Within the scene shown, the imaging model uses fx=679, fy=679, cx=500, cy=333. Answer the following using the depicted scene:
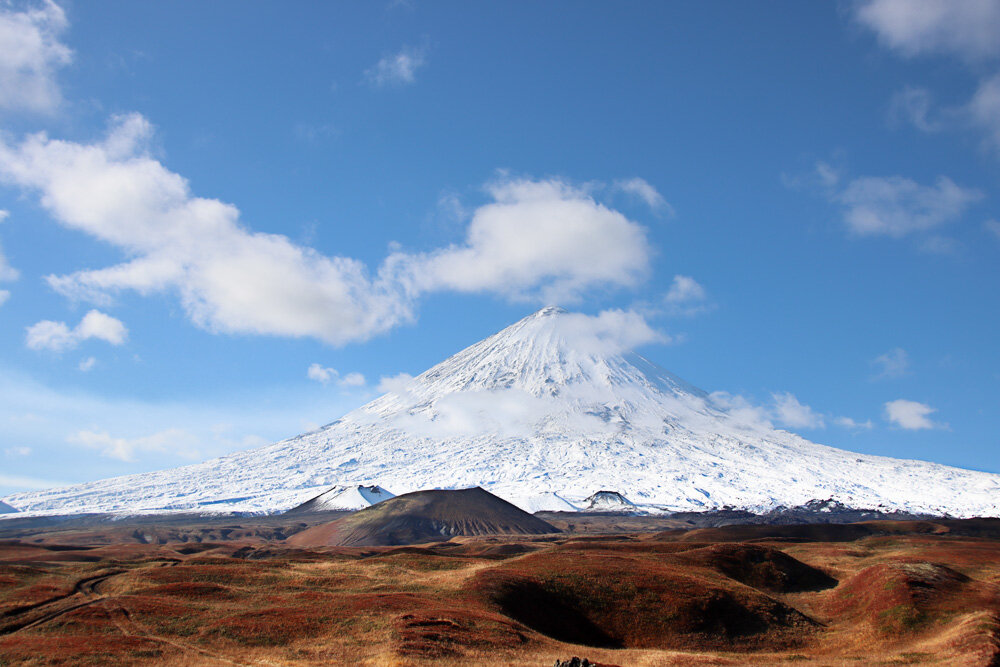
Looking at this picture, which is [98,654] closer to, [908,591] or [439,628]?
[439,628]

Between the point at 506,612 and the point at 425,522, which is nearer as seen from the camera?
the point at 506,612

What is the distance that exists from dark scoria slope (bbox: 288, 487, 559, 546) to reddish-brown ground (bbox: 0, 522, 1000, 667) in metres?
66.8

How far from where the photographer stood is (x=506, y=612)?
40562 millimetres

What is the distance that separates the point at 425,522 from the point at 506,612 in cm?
9622

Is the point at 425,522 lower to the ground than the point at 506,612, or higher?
higher

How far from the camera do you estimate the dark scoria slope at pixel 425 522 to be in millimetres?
124875

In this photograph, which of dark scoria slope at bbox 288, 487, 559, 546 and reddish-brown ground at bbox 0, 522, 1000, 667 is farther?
dark scoria slope at bbox 288, 487, 559, 546

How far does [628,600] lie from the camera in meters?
44.2

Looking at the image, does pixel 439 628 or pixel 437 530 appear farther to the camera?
pixel 437 530

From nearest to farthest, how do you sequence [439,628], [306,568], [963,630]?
[439,628], [963,630], [306,568]

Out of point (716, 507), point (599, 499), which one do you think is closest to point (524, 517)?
point (599, 499)

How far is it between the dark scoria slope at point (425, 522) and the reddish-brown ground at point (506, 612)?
219ft

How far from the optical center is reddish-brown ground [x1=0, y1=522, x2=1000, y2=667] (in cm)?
3247

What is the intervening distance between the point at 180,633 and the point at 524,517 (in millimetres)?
116423
